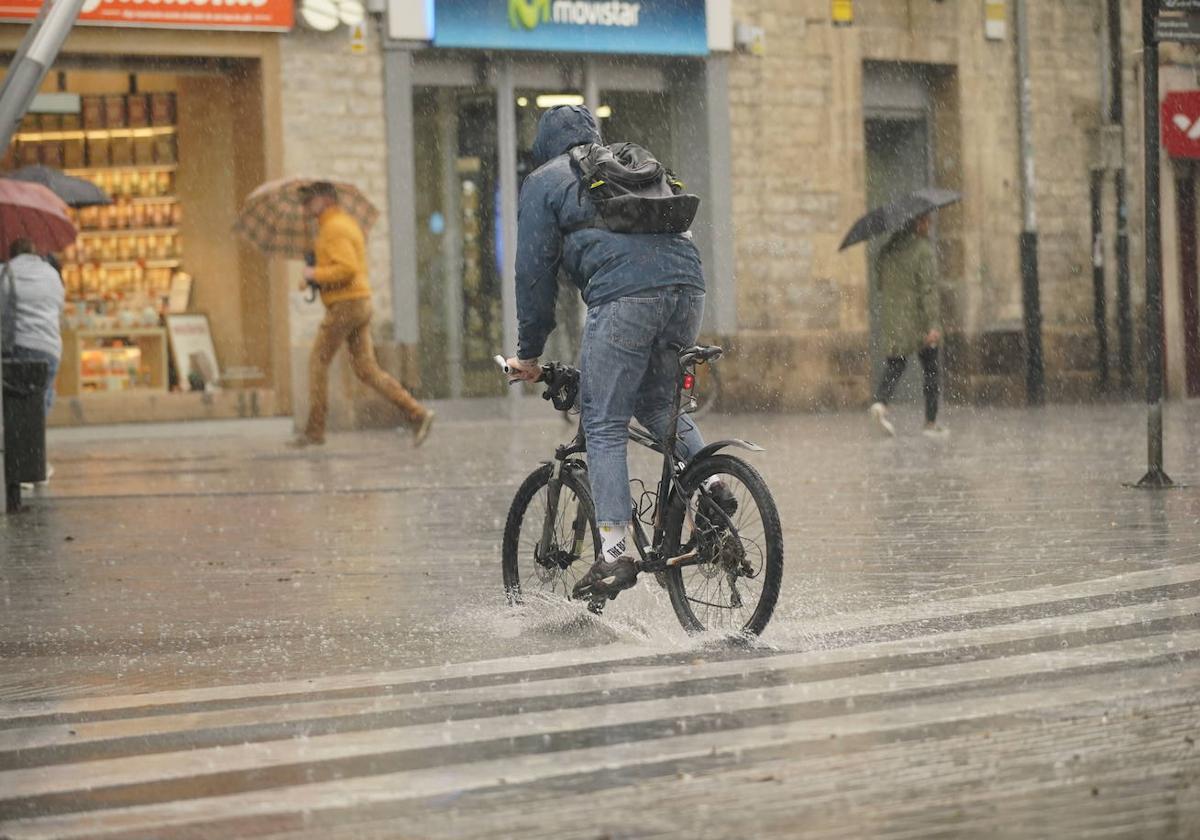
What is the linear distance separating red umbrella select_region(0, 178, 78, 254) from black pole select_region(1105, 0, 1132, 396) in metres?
14.8

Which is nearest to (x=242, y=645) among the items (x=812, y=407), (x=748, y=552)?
(x=748, y=552)

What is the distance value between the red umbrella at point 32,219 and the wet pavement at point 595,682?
2.97 meters

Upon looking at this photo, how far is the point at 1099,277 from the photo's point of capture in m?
26.0

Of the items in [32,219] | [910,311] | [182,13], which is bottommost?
[910,311]

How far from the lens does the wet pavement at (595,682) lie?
15.7 feet

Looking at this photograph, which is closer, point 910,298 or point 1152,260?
point 1152,260

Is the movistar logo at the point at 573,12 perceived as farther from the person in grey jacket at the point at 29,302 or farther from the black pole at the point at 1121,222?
the person in grey jacket at the point at 29,302

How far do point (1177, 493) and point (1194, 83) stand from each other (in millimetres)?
15408

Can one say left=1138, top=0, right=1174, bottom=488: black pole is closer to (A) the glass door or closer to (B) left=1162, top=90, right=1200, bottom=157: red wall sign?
(A) the glass door

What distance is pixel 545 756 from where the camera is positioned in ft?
17.5

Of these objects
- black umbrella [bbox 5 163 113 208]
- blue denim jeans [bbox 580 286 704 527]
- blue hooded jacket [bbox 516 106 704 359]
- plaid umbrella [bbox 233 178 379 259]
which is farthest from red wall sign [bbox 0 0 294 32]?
blue denim jeans [bbox 580 286 704 527]

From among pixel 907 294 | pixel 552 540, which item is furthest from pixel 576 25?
pixel 552 540

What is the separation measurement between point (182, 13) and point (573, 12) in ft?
14.3

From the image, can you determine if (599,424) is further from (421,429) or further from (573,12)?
(573,12)
